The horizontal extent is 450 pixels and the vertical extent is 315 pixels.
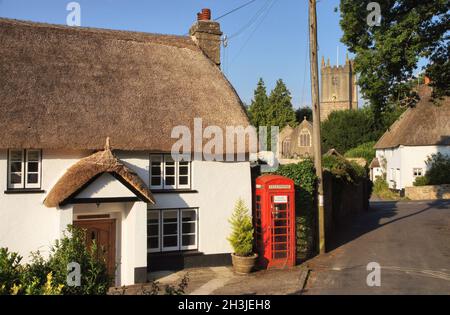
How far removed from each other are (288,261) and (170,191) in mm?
4384

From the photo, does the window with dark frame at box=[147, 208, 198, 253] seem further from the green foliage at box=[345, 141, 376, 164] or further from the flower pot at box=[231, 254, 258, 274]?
the green foliage at box=[345, 141, 376, 164]

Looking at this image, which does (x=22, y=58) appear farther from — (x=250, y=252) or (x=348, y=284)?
(x=348, y=284)

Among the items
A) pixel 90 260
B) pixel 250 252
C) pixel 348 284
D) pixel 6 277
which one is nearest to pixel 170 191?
pixel 250 252

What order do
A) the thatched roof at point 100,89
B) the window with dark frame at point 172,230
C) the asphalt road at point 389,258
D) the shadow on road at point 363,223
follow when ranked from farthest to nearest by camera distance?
1. the shadow on road at point 363,223
2. the window with dark frame at point 172,230
3. the thatched roof at point 100,89
4. the asphalt road at point 389,258

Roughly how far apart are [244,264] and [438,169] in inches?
1313

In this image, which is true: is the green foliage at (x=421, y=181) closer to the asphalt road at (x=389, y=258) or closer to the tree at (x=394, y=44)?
the asphalt road at (x=389, y=258)

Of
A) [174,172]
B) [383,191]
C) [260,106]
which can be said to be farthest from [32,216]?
[260,106]

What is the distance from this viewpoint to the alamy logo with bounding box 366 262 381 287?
12080 mm

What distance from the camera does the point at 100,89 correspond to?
14445 millimetres

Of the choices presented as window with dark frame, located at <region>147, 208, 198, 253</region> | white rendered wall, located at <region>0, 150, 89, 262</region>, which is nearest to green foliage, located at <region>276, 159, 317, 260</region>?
window with dark frame, located at <region>147, 208, 198, 253</region>

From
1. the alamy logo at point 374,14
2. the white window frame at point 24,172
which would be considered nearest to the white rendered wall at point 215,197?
the white window frame at point 24,172

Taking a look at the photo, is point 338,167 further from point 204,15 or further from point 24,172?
point 24,172

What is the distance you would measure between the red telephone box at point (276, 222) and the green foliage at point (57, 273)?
7.22 meters

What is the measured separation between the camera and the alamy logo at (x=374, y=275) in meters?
12.1
